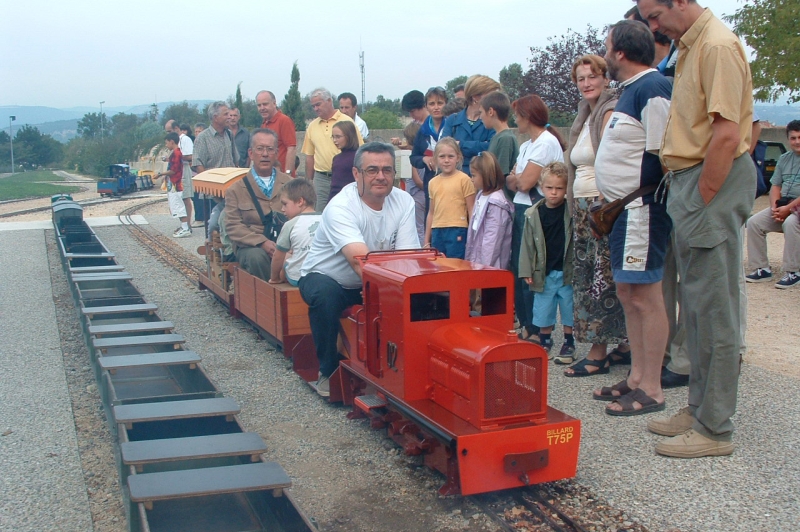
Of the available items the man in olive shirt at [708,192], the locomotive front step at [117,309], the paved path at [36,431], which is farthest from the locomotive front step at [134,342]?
the man in olive shirt at [708,192]

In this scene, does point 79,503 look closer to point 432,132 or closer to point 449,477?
point 449,477

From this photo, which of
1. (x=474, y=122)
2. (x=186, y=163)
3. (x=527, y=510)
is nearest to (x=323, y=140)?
(x=474, y=122)

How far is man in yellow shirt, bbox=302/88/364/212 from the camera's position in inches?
371

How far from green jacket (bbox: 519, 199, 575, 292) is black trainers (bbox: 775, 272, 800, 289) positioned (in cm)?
A: 421

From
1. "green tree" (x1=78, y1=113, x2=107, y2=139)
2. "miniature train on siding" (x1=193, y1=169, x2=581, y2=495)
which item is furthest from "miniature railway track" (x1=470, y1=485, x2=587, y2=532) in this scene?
"green tree" (x1=78, y1=113, x2=107, y2=139)

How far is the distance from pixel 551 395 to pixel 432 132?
4.14 metres

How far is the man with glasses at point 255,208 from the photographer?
7773mm

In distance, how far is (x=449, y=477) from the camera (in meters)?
3.89

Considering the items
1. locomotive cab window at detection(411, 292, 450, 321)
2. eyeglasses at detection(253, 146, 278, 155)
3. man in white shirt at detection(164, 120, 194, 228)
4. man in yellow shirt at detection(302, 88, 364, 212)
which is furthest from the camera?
man in white shirt at detection(164, 120, 194, 228)

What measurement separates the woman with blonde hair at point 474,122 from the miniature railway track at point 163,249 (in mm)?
4072

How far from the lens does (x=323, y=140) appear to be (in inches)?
372

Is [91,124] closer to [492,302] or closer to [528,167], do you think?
[528,167]

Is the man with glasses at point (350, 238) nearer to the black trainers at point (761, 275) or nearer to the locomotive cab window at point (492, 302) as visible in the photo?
the locomotive cab window at point (492, 302)

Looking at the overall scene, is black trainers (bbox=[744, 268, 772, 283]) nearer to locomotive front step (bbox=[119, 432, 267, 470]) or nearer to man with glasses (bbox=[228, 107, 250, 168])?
man with glasses (bbox=[228, 107, 250, 168])
